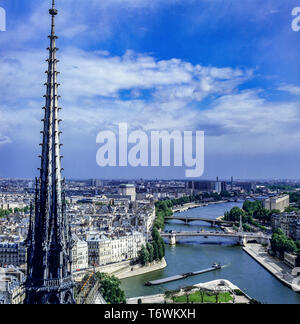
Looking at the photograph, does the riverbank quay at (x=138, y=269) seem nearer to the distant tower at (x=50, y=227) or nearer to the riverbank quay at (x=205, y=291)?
the riverbank quay at (x=205, y=291)

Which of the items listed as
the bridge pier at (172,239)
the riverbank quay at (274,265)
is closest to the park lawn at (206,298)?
the riverbank quay at (274,265)

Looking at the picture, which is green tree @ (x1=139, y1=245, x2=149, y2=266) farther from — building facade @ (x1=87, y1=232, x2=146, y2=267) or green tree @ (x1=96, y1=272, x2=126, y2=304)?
green tree @ (x1=96, y1=272, x2=126, y2=304)

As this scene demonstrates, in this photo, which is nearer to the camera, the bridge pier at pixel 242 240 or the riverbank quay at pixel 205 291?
the riverbank quay at pixel 205 291

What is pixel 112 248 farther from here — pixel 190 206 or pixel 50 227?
pixel 190 206

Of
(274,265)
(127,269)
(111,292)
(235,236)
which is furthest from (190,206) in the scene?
(111,292)

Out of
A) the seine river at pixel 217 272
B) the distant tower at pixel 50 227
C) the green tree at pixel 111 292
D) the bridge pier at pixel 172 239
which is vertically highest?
the distant tower at pixel 50 227

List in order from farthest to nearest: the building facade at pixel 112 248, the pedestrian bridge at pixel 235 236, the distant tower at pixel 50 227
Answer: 1. the pedestrian bridge at pixel 235 236
2. the building facade at pixel 112 248
3. the distant tower at pixel 50 227
